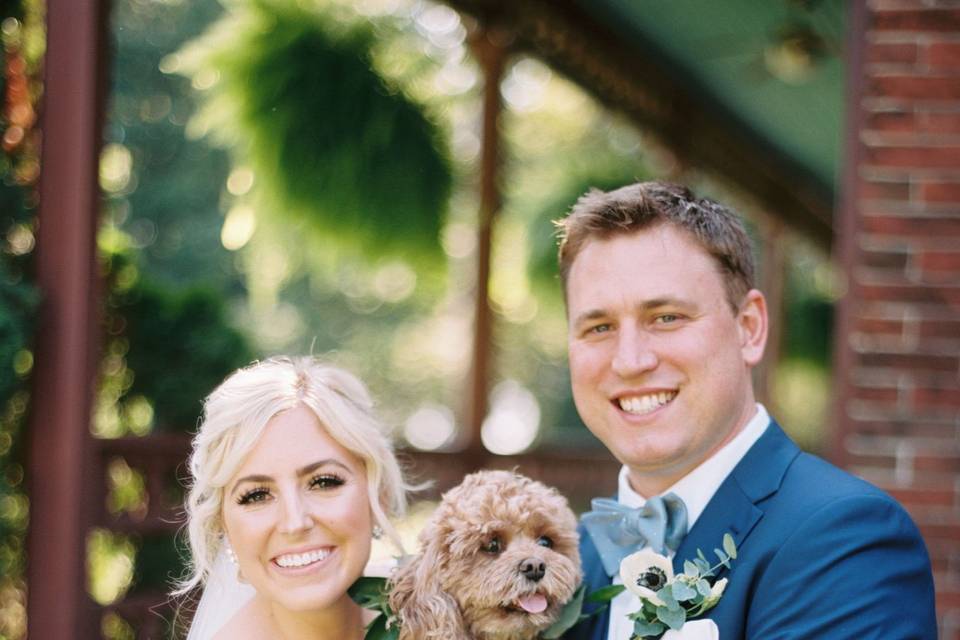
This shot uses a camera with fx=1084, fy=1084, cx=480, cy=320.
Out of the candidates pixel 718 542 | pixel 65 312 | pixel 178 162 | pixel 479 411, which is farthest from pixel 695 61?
pixel 178 162

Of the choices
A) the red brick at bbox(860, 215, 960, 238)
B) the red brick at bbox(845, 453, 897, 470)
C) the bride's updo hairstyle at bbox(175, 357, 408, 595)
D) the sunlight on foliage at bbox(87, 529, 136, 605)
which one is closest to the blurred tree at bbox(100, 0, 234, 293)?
the sunlight on foliage at bbox(87, 529, 136, 605)

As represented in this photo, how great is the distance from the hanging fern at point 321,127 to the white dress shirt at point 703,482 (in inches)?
118

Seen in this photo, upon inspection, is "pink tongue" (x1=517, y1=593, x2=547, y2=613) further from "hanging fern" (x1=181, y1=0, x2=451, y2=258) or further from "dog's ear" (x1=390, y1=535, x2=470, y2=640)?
"hanging fern" (x1=181, y1=0, x2=451, y2=258)

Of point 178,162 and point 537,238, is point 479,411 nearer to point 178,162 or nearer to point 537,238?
point 537,238

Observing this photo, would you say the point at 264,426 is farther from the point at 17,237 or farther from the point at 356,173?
the point at 356,173

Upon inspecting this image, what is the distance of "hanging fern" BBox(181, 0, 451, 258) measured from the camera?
191 inches

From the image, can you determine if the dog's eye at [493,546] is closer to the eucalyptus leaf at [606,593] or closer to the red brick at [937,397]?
the eucalyptus leaf at [606,593]

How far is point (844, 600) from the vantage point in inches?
84.7

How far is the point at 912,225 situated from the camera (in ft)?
11.5

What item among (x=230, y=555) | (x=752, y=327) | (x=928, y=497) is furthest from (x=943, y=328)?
(x=230, y=555)

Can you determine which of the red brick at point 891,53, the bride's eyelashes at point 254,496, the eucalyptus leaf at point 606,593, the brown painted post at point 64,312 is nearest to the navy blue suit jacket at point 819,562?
the eucalyptus leaf at point 606,593

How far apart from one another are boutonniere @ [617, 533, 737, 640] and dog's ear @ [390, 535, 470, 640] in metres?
0.38

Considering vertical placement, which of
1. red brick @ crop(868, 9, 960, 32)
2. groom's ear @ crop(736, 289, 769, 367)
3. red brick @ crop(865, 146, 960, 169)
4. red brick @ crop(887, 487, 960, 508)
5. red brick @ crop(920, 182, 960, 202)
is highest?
red brick @ crop(868, 9, 960, 32)

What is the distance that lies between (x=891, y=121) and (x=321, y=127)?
8.63ft
